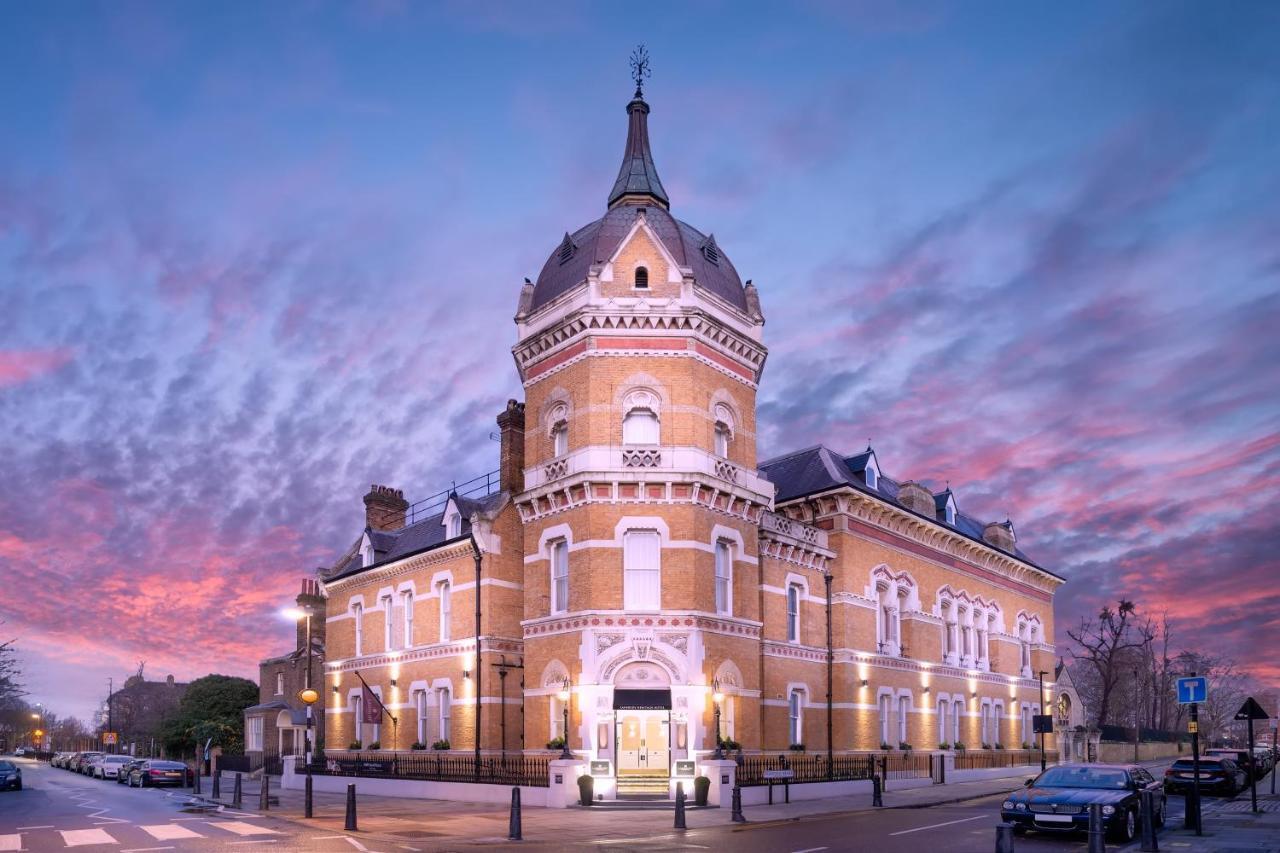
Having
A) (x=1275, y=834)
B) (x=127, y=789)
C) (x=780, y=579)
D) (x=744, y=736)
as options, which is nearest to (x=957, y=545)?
(x=780, y=579)

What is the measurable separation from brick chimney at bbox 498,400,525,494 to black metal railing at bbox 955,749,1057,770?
22.8 m

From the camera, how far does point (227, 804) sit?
1233 inches

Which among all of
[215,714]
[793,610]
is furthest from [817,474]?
[215,714]

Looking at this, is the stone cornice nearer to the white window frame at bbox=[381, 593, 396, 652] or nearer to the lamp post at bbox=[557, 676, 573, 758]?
the lamp post at bbox=[557, 676, 573, 758]

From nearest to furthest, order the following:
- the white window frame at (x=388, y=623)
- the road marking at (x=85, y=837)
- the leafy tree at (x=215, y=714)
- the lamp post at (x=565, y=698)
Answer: the road marking at (x=85, y=837) < the lamp post at (x=565, y=698) < the white window frame at (x=388, y=623) < the leafy tree at (x=215, y=714)

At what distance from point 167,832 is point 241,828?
184 cm

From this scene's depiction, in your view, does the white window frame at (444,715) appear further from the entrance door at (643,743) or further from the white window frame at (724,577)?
the white window frame at (724,577)

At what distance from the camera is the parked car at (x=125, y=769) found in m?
48.1

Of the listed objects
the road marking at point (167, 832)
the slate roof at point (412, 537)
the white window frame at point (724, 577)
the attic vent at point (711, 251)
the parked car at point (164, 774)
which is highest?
the attic vent at point (711, 251)

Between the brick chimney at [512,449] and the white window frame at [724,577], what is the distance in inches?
379

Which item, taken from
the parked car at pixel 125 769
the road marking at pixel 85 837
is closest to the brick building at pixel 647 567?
the parked car at pixel 125 769

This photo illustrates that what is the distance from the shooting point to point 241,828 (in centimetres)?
2352

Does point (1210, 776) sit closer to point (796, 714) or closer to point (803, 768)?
point (803, 768)

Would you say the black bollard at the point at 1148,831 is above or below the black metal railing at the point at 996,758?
above
